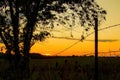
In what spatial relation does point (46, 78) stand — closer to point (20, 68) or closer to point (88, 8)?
point (20, 68)

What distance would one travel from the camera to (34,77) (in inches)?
1091

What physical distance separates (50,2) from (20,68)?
6.83 m

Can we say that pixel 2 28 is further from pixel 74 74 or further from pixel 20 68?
pixel 74 74

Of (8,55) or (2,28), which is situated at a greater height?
(2,28)

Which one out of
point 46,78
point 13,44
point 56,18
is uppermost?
point 56,18

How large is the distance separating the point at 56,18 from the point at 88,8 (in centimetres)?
316

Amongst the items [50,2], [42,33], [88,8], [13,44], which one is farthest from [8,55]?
[88,8]

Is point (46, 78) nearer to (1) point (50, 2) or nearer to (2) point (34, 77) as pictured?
(2) point (34, 77)

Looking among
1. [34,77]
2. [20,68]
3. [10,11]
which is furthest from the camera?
[10,11]

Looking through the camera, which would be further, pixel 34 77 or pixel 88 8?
pixel 88 8

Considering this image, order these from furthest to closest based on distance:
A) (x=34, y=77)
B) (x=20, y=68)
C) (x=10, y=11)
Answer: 1. (x=10, y=11)
2. (x=20, y=68)
3. (x=34, y=77)

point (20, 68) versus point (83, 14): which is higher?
point (83, 14)

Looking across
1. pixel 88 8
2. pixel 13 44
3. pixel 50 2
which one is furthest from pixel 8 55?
pixel 88 8

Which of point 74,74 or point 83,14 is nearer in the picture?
point 74,74
